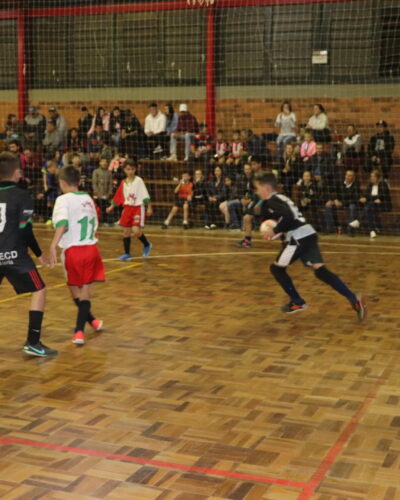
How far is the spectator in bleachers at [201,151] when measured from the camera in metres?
16.2

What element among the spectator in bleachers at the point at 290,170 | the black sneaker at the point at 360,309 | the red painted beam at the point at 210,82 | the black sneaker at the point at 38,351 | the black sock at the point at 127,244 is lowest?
the black sneaker at the point at 38,351

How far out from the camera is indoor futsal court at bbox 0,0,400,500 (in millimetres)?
4043

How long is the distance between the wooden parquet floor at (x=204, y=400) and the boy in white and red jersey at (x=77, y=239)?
42cm

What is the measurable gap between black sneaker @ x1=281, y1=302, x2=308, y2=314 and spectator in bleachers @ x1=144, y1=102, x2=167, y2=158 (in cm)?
1005

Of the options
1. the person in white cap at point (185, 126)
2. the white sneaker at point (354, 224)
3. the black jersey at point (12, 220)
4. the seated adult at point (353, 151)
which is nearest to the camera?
the black jersey at point (12, 220)

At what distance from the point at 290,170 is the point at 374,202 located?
6.06ft

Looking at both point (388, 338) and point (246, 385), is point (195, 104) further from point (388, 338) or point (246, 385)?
point (246, 385)

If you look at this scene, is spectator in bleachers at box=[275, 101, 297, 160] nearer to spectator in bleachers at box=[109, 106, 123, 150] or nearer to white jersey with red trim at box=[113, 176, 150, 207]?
spectator in bleachers at box=[109, 106, 123, 150]

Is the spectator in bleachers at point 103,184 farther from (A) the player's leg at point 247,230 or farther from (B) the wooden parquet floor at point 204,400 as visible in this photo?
(B) the wooden parquet floor at point 204,400

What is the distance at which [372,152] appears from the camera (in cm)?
1495

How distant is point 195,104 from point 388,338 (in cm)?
1244

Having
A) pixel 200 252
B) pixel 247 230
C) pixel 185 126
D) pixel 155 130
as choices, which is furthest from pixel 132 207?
pixel 155 130

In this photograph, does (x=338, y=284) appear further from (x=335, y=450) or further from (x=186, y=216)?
(x=186, y=216)

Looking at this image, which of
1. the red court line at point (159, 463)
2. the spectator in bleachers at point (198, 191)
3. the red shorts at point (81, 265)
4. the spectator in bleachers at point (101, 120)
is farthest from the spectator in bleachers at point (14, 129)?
the red court line at point (159, 463)
